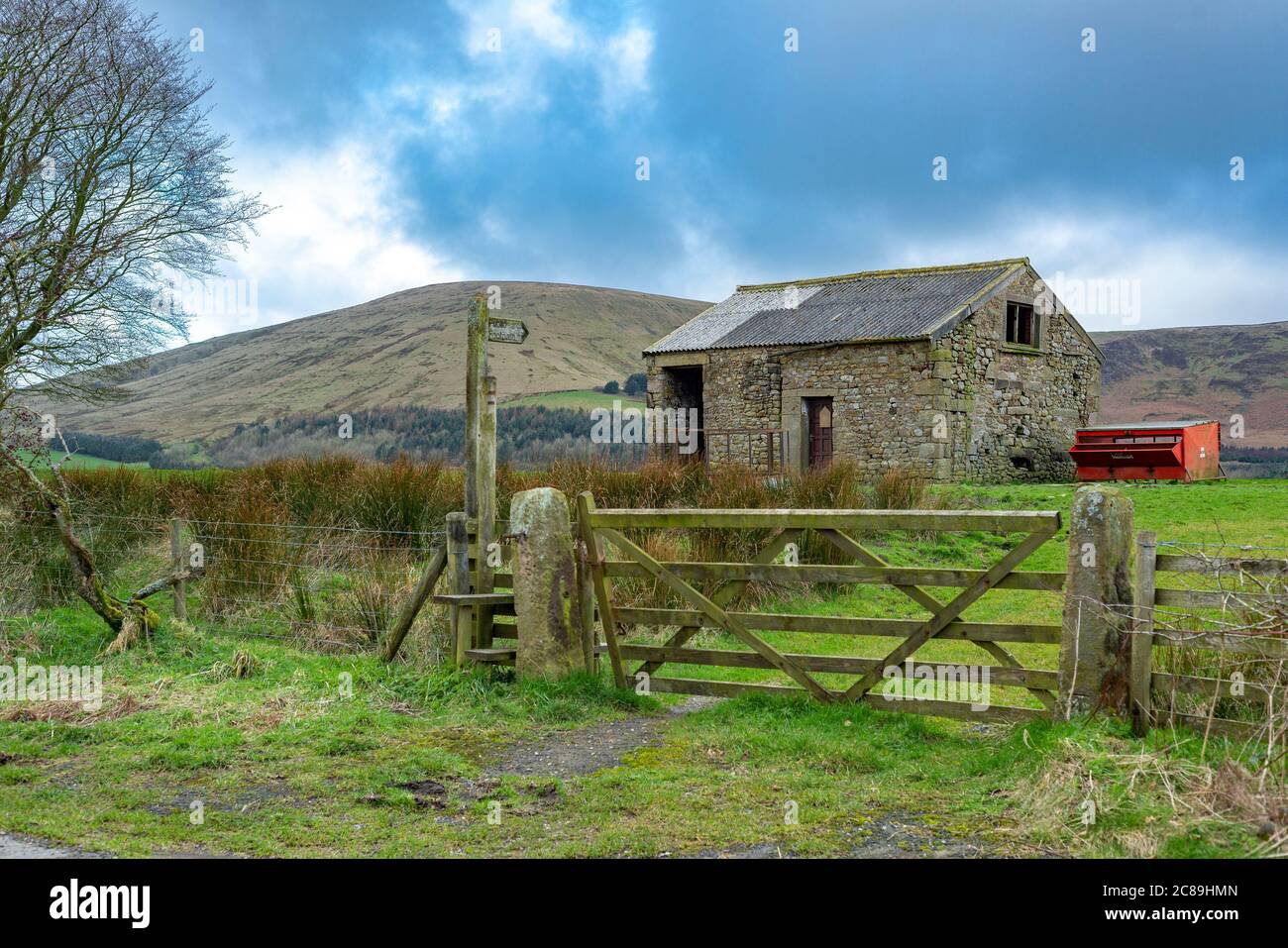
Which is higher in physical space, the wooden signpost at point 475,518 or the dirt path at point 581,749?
the wooden signpost at point 475,518

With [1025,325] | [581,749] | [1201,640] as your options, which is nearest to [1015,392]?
[1025,325]

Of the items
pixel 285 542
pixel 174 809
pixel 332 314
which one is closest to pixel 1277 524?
pixel 285 542

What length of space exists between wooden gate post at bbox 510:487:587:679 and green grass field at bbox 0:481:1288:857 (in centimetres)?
21

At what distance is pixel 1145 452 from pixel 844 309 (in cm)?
740

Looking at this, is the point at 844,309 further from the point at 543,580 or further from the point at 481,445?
the point at 543,580

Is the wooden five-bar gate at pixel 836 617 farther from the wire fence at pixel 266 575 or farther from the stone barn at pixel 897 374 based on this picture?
the stone barn at pixel 897 374

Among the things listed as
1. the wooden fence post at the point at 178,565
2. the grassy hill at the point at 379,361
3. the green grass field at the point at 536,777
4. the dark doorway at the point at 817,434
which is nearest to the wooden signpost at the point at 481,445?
the green grass field at the point at 536,777

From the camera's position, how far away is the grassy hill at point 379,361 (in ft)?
247

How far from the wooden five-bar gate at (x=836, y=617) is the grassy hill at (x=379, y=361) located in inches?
2118

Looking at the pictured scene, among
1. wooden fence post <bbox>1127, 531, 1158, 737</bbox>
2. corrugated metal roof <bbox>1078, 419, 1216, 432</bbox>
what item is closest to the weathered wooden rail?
wooden fence post <bbox>1127, 531, 1158, 737</bbox>

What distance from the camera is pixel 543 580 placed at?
7.50 meters

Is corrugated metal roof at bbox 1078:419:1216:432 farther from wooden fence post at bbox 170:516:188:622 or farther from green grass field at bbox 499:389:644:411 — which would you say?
green grass field at bbox 499:389:644:411

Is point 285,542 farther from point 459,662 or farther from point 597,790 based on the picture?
→ point 597,790

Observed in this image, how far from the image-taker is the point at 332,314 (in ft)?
366
